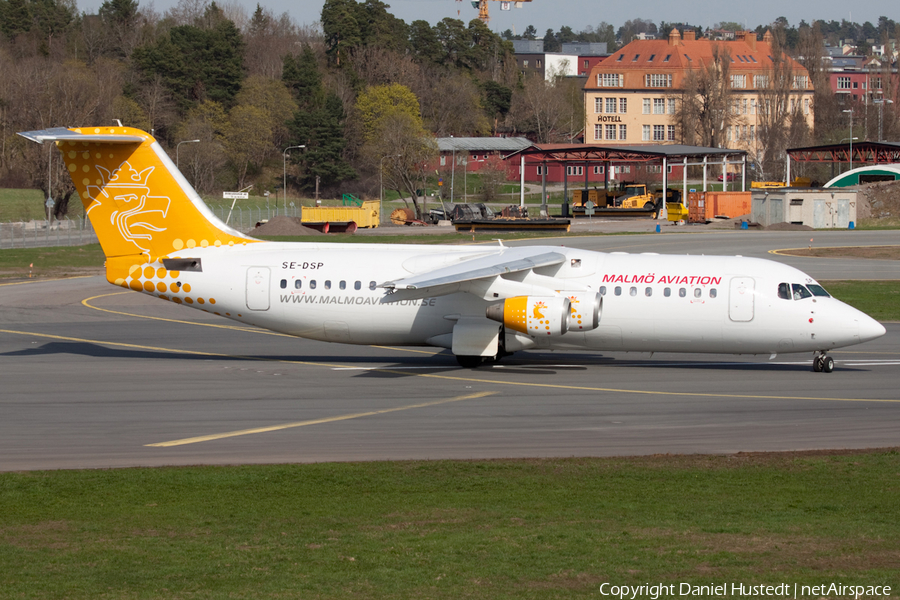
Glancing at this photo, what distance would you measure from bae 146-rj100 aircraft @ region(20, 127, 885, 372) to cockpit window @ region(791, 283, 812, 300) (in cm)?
3

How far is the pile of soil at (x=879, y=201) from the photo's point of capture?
297 feet

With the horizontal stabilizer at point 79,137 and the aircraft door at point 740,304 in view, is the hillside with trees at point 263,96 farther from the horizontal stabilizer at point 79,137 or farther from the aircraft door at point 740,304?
the aircraft door at point 740,304

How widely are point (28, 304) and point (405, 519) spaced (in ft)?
108

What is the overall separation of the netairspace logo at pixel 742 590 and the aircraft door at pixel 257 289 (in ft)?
62.4

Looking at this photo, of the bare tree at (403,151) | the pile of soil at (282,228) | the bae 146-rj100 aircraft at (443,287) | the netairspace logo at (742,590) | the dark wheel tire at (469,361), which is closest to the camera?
the netairspace logo at (742,590)

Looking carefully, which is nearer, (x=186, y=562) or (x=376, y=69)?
(x=186, y=562)

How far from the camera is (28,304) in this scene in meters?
41.0

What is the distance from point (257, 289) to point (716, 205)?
76.8 metres

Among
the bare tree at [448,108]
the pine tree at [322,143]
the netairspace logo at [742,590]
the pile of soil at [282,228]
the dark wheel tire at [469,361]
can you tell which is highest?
the bare tree at [448,108]

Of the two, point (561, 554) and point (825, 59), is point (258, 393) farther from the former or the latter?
point (825, 59)

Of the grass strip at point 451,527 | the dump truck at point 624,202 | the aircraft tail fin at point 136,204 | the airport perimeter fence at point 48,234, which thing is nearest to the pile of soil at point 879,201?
the dump truck at point 624,202

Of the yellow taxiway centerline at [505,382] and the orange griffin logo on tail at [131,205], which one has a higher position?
the orange griffin logo on tail at [131,205]

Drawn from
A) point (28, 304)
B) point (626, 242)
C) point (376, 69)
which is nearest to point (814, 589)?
point (28, 304)

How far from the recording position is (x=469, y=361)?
2750 cm
